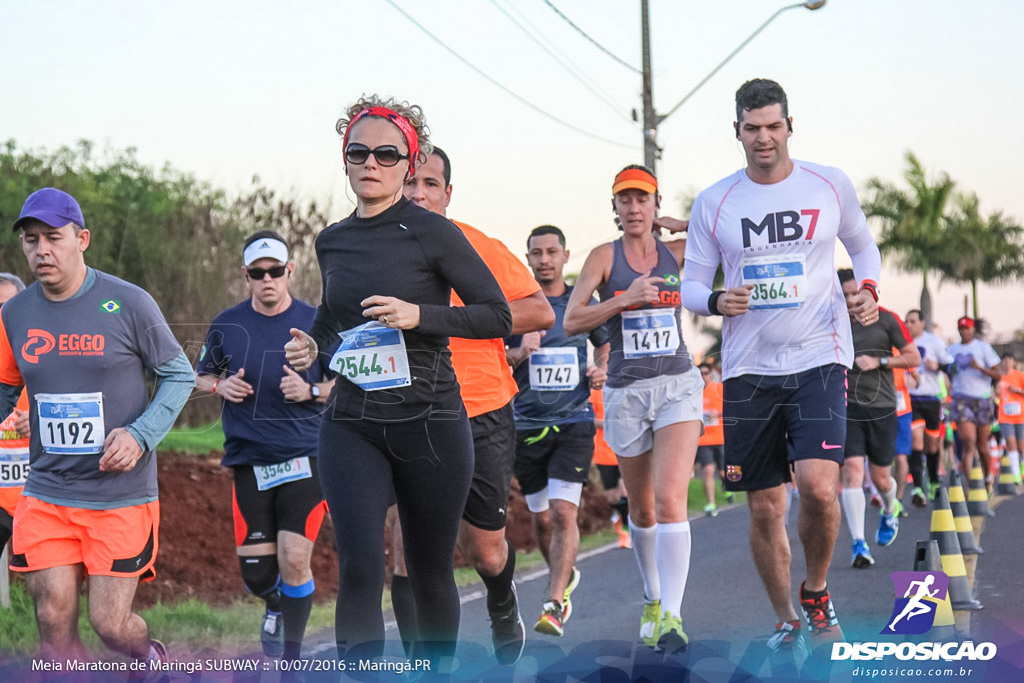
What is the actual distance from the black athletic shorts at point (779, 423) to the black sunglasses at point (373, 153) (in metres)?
2.39

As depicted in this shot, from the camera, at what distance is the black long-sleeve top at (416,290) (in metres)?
4.61

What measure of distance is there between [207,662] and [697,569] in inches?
204

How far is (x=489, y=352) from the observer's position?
599 centimetres

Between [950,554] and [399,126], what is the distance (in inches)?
185

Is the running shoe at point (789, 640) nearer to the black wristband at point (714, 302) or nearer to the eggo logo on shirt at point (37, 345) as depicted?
the black wristband at point (714, 302)

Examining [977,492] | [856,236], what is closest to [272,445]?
[856,236]

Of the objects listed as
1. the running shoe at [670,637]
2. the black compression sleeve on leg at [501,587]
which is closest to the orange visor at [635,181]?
the black compression sleeve on leg at [501,587]

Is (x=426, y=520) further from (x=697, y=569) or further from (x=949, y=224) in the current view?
(x=949, y=224)

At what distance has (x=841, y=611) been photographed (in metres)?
8.08

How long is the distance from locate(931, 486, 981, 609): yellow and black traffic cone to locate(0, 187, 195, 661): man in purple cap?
459cm

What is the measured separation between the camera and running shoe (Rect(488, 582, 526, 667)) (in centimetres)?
640

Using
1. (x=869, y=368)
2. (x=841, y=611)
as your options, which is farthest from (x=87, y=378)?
(x=869, y=368)

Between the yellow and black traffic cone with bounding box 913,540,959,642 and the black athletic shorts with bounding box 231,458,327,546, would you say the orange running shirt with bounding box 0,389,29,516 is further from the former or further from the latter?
the yellow and black traffic cone with bounding box 913,540,959,642

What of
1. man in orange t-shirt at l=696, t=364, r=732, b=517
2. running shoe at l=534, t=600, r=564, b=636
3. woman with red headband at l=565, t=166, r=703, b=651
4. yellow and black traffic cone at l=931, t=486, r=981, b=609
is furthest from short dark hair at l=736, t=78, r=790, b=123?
man in orange t-shirt at l=696, t=364, r=732, b=517
